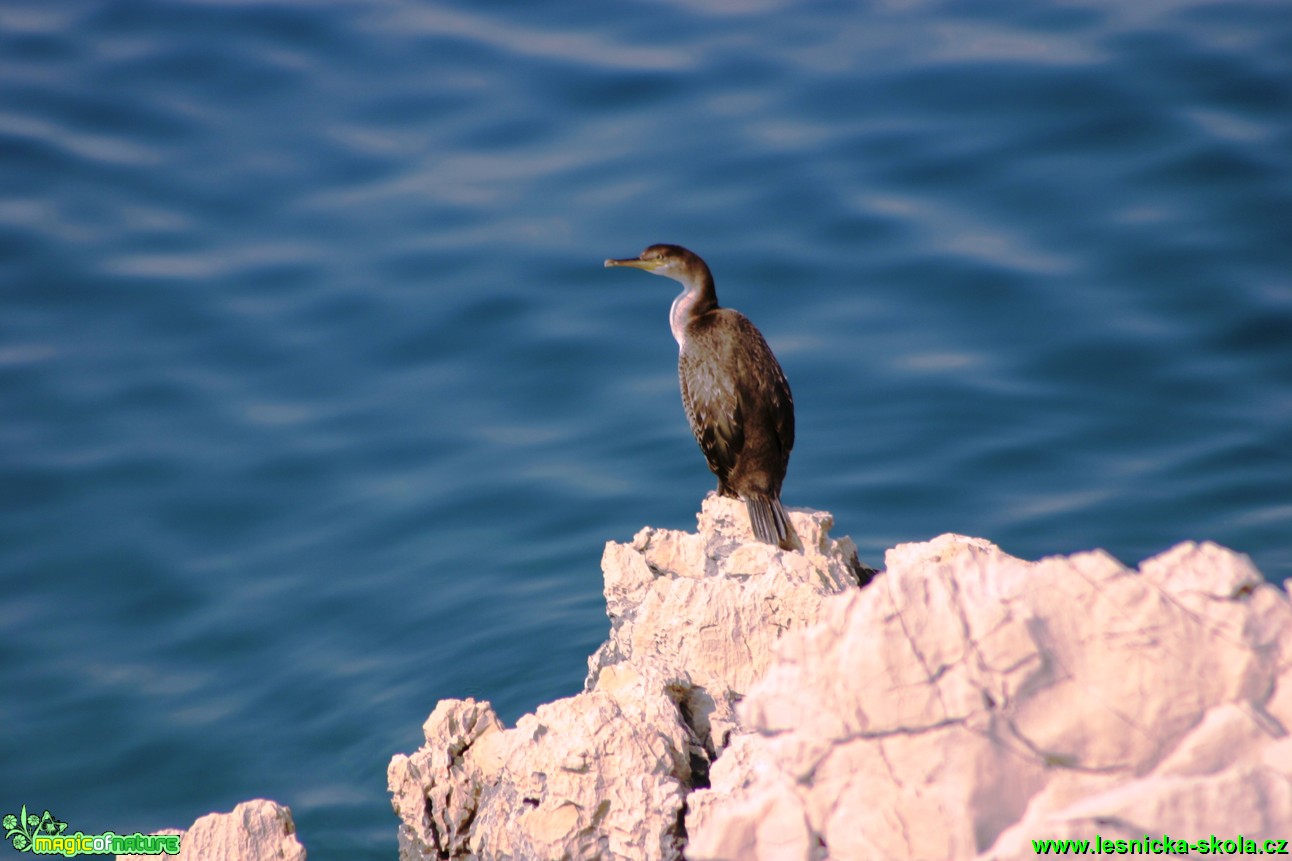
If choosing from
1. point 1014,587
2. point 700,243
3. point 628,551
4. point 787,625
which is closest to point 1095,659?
point 1014,587

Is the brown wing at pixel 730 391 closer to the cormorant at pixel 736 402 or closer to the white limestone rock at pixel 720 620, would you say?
the cormorant at pixel 736 402

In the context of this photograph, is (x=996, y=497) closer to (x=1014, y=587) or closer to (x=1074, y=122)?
(x=1074, y=122)

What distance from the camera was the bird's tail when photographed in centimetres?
600

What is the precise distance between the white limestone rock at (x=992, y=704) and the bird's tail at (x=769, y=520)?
285 cm

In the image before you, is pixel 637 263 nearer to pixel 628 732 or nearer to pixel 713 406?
pixel 713 406

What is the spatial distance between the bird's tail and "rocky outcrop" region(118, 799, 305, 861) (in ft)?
7.57

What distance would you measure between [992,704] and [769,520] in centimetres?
331

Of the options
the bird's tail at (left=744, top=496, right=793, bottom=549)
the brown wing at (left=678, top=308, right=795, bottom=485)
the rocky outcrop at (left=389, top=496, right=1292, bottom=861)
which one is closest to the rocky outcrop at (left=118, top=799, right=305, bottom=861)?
the rocky outcrop at (left=389, top=496, right=1292, bottom=861)

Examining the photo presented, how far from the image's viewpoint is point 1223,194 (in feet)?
41.1

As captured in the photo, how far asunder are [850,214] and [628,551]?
7.50m

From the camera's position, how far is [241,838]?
4293mm

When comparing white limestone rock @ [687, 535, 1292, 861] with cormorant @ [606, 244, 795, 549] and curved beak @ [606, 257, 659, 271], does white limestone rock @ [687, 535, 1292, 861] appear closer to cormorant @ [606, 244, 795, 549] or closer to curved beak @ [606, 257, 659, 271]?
cormorant @ [606, 244, 795, 549]

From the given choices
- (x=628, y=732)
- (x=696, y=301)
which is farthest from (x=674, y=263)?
(x=628, y=732)

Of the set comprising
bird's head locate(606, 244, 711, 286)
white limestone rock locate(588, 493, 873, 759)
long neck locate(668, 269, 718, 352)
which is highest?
bird's head locate(606, 244, 711, 286)
